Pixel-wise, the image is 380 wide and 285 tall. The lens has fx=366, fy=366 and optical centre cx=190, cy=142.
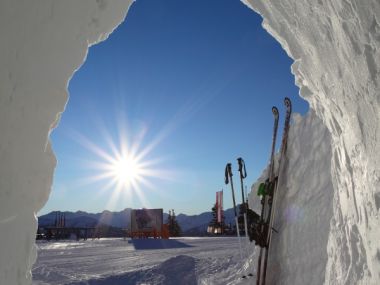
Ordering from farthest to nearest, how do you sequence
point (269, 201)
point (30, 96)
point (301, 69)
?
1. point (269, 201)
2. point (301, 69)
3. point (30, 96)

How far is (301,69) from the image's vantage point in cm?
365

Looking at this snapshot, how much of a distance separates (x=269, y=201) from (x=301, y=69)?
136 inches

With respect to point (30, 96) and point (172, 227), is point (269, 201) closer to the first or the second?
point (30, 96)

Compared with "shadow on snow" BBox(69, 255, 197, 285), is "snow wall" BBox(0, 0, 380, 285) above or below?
above

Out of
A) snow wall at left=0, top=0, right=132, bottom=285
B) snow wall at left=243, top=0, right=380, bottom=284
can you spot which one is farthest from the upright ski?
snow wall at left=0, top=0, right=132, bottom=285

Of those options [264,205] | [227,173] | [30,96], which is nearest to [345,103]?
[30,96]

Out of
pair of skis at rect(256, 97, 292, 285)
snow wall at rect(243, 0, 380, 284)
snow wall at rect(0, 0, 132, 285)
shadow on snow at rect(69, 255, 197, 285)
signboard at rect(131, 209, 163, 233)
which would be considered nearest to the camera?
snow wall at rect(243, 0, 380, 284)

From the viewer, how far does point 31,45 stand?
2174mm

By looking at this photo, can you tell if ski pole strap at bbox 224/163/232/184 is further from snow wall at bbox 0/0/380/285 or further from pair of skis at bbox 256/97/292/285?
snow wall at bbox 0/0/380/285

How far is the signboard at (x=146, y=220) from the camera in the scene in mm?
30812

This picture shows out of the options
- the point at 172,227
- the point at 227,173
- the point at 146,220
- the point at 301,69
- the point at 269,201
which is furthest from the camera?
the point at 172,227

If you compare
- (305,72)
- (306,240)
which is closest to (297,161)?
(306,240)

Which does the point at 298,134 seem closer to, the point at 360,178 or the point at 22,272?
the point at 360,178

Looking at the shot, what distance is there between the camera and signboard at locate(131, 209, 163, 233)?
1213 inches
